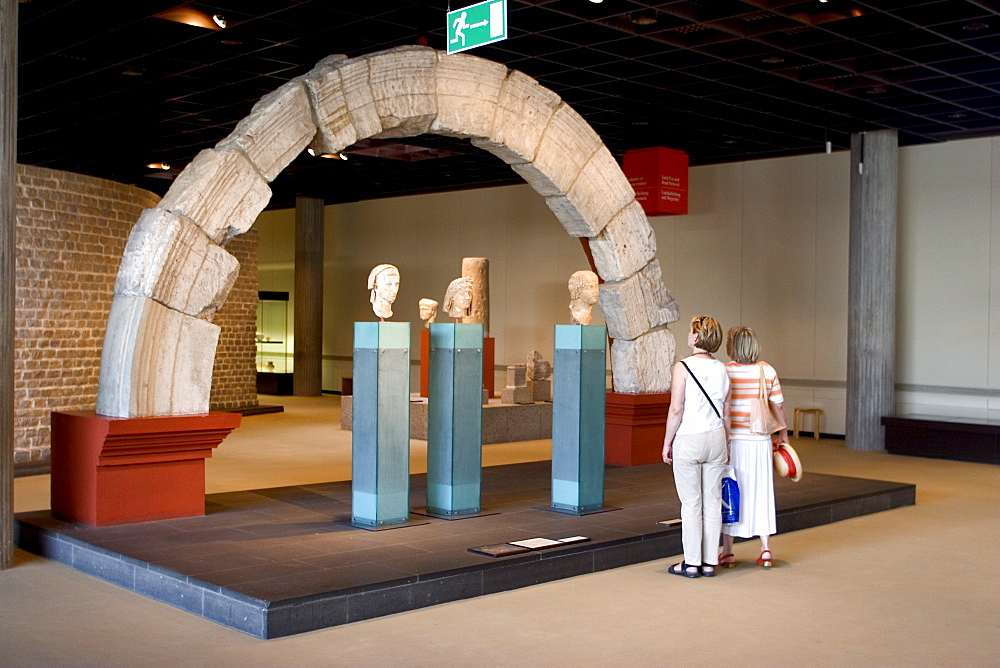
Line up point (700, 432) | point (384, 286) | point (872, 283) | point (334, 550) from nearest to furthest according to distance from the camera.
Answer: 1. point (700, 432)
2. point (334, 550)
3. point (384, 286)
4. point (872, 283)

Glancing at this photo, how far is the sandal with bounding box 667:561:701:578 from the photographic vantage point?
19.1 feet

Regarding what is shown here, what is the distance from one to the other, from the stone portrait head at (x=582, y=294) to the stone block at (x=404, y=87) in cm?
424

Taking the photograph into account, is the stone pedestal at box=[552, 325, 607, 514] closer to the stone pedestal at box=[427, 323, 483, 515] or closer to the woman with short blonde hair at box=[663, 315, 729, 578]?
the stone pedestal at box=[427, 323, 483, 515]

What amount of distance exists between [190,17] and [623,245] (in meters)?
4.12

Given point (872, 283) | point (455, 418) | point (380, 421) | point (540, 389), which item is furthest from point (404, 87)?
point (540, 389)

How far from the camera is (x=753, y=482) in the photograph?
5836 millimetres

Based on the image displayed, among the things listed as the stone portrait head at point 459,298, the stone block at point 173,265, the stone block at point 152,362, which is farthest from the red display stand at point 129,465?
the stone portrait head at point 459,298

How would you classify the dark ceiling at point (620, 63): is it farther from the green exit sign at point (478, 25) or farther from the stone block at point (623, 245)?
the stone block at point (623, 245)

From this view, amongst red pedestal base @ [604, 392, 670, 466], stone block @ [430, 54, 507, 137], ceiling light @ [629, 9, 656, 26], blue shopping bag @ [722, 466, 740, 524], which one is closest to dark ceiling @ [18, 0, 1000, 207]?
ceiling light @ [629, 9, 656, 26]

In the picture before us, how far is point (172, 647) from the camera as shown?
444 cm

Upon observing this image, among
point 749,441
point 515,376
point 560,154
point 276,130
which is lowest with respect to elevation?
point 749,441

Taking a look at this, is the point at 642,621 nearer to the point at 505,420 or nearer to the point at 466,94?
the point at 466,94

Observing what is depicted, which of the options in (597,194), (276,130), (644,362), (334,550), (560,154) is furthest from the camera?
(644,362)

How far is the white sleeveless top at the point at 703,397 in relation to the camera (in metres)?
5.54
